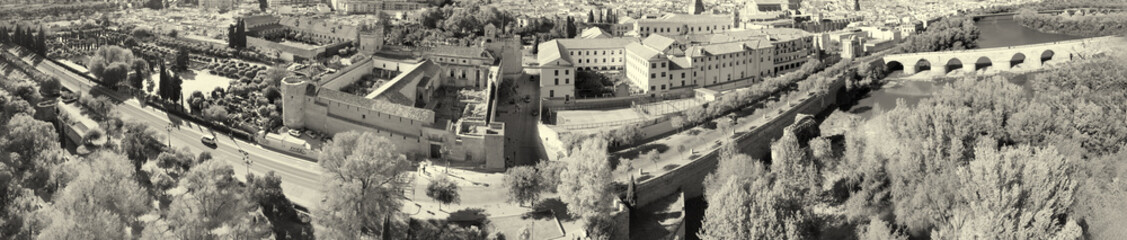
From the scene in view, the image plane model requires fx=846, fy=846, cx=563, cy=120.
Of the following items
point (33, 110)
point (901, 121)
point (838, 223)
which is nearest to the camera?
point (838, 223)

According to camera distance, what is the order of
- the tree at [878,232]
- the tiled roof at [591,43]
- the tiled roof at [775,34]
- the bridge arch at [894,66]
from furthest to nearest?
the bridge arch at [894,66] → the tiled roof at [775,34] → the tiled roof at [591,43] → the tree at [878,232]

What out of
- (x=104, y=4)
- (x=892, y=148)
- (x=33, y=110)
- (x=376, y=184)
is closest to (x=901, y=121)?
(x=892, y=148)

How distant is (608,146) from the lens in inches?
779

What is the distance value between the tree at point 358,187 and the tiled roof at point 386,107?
3.63 metres

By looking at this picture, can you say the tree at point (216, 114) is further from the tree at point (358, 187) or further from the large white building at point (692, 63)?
the large white building at point (692, 63)

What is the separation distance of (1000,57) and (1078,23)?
1337 centimetres

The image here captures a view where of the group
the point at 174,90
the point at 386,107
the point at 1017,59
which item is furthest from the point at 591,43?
the point at 1017,59

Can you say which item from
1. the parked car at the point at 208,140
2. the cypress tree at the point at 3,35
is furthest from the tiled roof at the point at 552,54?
the cypress tree at the point at 3,35

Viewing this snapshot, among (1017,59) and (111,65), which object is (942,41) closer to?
(1017,59)

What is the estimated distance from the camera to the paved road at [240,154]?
61.2 ft

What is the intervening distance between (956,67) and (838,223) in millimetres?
20715

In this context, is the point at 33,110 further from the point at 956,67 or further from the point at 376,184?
the point at 956,67

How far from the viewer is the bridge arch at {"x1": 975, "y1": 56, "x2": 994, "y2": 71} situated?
32.4 m

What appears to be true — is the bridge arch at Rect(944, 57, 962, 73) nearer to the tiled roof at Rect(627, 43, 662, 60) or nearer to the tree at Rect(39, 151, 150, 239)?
the tiled roof at Rect(627, 43, 662, 60)
